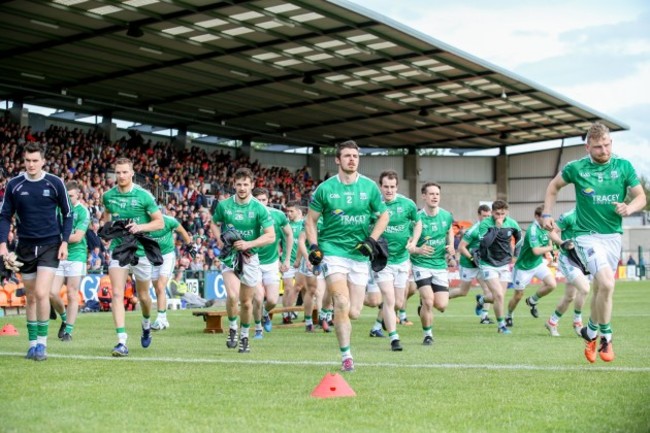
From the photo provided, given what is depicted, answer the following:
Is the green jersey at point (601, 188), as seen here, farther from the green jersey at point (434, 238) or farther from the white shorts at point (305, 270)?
the white shorts at point (305, 270)

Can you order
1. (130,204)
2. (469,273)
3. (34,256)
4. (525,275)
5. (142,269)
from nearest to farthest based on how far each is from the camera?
(34,256), (130,204), (142,269), (525,275), (469,273)

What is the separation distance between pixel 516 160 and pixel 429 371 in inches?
2229

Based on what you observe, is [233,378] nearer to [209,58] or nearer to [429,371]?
[429,371]

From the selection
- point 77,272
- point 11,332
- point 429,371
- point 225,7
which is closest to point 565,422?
point 429,371

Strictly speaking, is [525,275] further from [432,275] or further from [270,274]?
[270,274]

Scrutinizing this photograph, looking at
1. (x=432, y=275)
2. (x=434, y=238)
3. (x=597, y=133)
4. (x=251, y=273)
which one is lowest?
(x=432, y=275)

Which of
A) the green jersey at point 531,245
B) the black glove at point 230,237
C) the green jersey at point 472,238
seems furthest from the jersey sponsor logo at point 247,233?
the green jersey at point 472,238

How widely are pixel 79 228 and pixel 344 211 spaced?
20.6 ft

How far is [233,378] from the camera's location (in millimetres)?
9703

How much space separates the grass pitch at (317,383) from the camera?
6965mm

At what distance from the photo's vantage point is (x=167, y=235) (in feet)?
61.2

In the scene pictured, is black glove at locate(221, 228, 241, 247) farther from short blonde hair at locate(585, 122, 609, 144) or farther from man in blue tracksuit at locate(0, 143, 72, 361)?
short blonde hair at locate(585, 122, 609, 144)

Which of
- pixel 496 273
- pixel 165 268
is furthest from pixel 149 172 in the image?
pixel 496 273

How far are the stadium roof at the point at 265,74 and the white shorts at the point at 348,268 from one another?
19.8 meters
